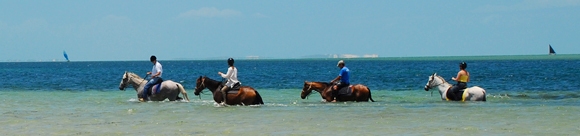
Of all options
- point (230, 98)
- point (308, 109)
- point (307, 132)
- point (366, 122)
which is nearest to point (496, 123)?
point (366, 122)

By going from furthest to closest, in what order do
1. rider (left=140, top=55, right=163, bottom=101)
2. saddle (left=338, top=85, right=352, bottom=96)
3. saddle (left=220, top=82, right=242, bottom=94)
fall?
saddle (left=338, top=85, right=352, bottom=96)
rider (left=140, top=55, right=163, bottom=101)
saddle (left=220, top=82, right=242, bottom=94)

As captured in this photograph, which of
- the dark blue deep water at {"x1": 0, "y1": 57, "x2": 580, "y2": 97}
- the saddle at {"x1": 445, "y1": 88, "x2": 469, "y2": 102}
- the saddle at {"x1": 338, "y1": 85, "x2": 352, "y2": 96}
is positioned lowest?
the dark blue deep water at {"x1": 0, "y1": 57, "x2": 580, "y2": 97}

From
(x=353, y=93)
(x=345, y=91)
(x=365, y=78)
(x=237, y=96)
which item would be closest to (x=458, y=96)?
(x=353, y=93)

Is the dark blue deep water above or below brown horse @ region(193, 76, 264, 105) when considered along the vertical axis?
below

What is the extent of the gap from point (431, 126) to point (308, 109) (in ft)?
18.9

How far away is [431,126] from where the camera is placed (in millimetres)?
16891

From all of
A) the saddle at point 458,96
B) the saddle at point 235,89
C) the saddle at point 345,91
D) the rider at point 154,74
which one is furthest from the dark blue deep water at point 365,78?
the saddle at point 235,89

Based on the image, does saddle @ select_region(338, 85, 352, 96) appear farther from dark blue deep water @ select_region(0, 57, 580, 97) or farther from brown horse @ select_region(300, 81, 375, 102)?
dark blue deep water @ select_region(0, 57, 580, 97)

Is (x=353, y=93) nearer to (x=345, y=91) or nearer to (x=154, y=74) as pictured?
(x=345, y=91)

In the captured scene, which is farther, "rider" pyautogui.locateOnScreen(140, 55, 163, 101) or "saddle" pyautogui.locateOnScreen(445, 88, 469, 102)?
"saddle" pyautogui.locateOnScreen(445, 88, 469, 102)

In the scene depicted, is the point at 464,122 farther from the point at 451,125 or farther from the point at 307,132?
the point at 307,132

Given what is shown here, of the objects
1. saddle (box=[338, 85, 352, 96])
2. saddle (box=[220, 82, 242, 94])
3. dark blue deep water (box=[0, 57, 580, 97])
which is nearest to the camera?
saddle (box=[220, 82, 242, 94])

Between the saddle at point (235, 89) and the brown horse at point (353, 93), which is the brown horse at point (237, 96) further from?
the brown horse at point (353, 93)

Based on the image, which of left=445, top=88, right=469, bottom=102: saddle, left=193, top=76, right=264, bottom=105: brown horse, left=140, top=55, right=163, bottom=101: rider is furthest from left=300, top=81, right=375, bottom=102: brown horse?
left=140, top=55, right=163, bottom=101: rider
